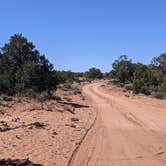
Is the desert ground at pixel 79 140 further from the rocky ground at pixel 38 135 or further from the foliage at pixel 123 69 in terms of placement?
the foliage at pixel 123 69

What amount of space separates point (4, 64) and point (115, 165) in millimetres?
26777

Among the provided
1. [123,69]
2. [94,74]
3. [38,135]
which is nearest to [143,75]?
[123,69]

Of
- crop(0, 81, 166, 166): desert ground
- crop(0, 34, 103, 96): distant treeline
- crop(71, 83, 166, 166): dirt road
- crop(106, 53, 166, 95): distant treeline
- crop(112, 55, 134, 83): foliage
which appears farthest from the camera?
crop(112, 55, 134, 83): foliage

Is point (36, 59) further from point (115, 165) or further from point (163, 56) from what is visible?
point (163, 56)

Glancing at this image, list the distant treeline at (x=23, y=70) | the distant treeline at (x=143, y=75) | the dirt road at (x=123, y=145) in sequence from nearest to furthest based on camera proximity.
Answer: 1. the dirt road at (x=123, y=145)
2. the distant treeline at (x=23, y=70)
3. the distant treeline at (x=143, y=75)

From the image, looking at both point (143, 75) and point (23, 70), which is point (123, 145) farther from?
point (143, 75)

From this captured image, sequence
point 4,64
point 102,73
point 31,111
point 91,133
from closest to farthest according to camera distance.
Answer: point 91,133
point 31,111
point 4,64
point 102,73

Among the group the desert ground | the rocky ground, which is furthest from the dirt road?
the rocky ground

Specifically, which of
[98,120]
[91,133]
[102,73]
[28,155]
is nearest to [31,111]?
[98,120]

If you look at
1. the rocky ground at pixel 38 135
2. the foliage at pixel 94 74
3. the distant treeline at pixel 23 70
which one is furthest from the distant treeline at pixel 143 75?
the foliage at pixel 94 74

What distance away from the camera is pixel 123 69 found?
318 ft

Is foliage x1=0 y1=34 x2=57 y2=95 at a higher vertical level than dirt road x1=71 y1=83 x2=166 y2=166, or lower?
Result: higher

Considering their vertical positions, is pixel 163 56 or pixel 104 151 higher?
pixel 163 56

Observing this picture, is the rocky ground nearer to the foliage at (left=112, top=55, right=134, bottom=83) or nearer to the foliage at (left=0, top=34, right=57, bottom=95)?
the foliage at (left=0, top=34, right=57, bottom=95)
